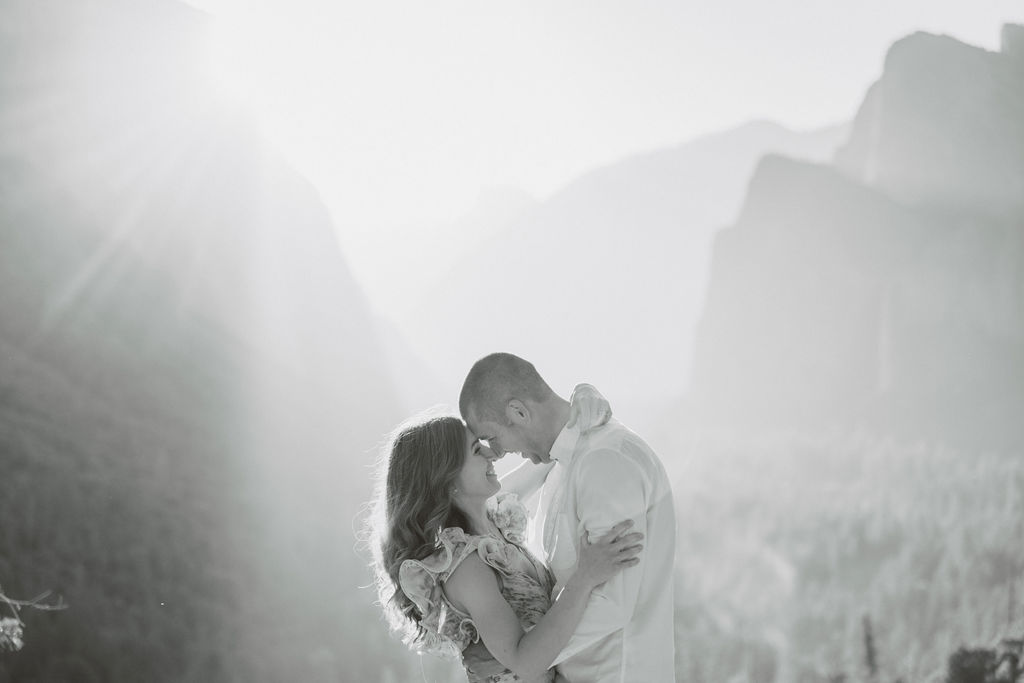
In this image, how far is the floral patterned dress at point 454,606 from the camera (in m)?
2.20

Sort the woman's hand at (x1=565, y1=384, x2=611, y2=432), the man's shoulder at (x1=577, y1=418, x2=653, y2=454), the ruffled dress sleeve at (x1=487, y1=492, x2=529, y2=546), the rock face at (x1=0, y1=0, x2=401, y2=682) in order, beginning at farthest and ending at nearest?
the rock face at (x1=0, y1=0, x2=401, y2=682)
the ruffled dress sleeve at (x1=487, y1=492, x2=529, y2=546)
the woman's hand at (x1=565, y1=384, x2=611, y2=432)
the man's shoulder at (x1=577, y1=418, x2=653, y2=454)

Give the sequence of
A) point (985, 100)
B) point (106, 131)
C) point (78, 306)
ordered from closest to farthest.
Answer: point (78, 306) → point (106, 131) → point (985, 100)

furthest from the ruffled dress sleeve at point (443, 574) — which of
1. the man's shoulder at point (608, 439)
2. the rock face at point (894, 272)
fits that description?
the rock face at point (894, 272)

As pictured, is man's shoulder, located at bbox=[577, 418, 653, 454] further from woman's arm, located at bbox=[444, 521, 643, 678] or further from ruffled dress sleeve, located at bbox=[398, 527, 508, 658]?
ruffled dress sleeve, located at bbox=[398, 527, 508, 658]

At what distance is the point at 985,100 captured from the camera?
32.5 meters

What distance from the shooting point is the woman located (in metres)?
2.01

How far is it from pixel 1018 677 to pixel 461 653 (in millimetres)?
26225

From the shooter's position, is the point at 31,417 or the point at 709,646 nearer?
the point at 31,417

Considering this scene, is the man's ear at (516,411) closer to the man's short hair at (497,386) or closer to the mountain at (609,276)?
the man's short hair at (497,386)

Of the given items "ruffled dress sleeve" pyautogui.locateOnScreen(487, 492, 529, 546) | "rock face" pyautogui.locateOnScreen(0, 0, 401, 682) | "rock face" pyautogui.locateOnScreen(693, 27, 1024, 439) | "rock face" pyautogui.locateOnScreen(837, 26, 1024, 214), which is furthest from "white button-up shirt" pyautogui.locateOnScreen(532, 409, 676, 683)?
"rock face" pyautogui.locateOnScreen(837, 26, 1024, 214)

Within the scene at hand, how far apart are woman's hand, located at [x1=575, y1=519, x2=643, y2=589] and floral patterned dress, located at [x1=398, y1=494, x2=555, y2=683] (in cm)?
29

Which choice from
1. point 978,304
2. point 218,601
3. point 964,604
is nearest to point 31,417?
point 218,601

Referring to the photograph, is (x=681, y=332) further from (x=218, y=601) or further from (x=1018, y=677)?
(x=218, y=601)

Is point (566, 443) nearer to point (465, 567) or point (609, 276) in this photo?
point (465, 567)
